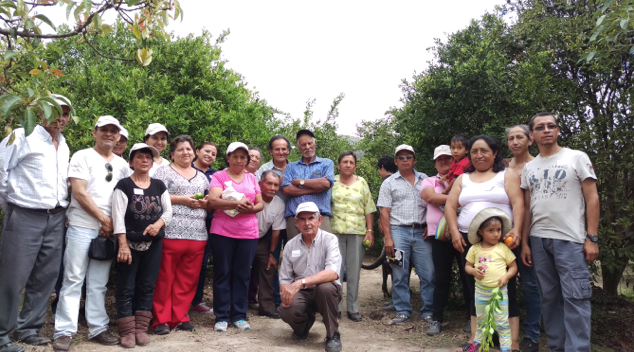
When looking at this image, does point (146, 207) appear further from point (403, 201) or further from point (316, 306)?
point (403, 201)

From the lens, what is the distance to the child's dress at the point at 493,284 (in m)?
4.25

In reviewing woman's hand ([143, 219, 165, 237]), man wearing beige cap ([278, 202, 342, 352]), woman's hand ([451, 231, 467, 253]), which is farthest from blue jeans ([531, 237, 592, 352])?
woman's hand ([143, 219, 165, 237])

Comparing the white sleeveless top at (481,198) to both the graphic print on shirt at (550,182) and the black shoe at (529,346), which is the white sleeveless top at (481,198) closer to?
the graphic print on shirt at (550,182)

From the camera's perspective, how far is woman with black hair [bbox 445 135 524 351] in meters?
4.40

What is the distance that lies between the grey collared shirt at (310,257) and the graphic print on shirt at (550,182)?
1941 mm

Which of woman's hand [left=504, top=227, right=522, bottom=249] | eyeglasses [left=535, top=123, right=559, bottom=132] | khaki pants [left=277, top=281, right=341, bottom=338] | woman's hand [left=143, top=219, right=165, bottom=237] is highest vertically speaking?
eyeglasses [left=535, top=123, right=559, bottom=132]

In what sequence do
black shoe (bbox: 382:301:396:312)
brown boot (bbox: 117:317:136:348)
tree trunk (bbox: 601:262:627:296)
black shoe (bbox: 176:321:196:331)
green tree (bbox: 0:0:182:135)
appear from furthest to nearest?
black shoe (bbox: 382:301:396:312)
tree trunk (bbox: 601:262:627:296)
black shoe (bbox: 176:321:196:331)
brown boot (bbox: 117:317:136:348)
green tree (bbox: 0:0:182:135)

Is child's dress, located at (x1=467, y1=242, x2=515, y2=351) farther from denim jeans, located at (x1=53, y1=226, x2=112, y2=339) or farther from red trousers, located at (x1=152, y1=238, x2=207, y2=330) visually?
denim jeans, located at (x1=53, y1=226, x2=112, y2=339)

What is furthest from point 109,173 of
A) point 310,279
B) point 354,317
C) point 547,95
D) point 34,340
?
point 547,95

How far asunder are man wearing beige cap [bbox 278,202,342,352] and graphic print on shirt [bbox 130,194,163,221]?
53.6 inches

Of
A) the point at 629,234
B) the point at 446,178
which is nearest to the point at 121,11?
the point at 446,178

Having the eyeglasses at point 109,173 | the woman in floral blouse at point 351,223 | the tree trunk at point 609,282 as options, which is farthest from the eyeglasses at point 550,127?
the eyeglasses at point 109,173

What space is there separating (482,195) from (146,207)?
127 inches

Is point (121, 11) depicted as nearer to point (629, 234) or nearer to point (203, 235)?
point (203, 235)
